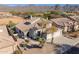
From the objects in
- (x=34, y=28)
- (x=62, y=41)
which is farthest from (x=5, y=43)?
(x=62, y=41)

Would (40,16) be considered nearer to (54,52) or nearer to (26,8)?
(26,8)

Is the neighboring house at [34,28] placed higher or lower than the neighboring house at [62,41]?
higher

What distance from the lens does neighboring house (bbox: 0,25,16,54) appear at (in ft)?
13.8

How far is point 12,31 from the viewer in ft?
14.2

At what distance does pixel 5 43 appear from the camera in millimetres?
4219

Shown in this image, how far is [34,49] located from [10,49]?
1.10 ft

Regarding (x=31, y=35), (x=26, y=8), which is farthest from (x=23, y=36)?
(x=26, y=8)

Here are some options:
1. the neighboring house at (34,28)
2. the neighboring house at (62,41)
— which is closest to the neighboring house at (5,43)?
the neighboring house at (34,28)

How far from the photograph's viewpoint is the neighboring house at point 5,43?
13.8 feet

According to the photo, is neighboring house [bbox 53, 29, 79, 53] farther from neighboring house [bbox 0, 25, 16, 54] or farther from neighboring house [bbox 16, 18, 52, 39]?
neighboring house [bbox 0, 25, 16, 54]

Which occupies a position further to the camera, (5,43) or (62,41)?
(62,41)

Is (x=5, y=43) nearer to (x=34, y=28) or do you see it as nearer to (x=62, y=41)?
(x=34, y=28)

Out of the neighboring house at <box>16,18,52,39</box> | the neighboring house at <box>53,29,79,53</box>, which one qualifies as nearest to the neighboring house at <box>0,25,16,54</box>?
the neighboring house at <box>16,18,52,39</box>

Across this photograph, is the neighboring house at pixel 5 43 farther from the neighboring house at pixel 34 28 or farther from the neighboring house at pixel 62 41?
the neighboring house at pixel 62 41
